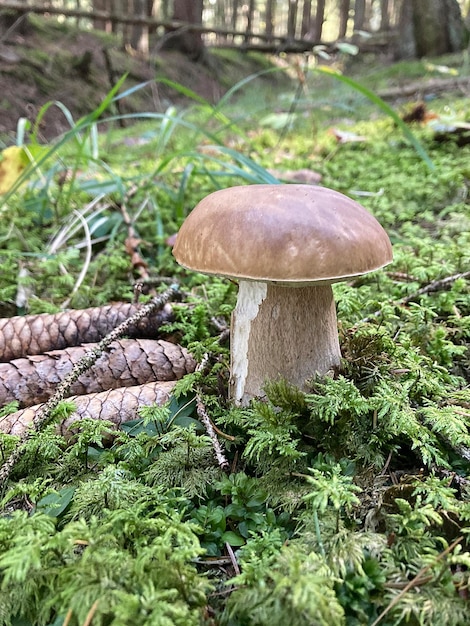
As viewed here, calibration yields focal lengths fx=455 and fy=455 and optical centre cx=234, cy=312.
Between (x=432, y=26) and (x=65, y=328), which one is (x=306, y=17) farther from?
(x=65, y=328)

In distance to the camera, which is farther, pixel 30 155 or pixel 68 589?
pixel 30 155

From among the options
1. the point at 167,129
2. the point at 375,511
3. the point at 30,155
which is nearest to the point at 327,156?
the point at 167,129

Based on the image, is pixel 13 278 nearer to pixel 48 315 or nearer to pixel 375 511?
pixel 48 315

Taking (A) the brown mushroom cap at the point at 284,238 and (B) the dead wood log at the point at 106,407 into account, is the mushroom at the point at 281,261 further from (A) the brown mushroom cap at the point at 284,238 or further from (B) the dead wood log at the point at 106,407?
(B) the dead wood log at the point at 106,407

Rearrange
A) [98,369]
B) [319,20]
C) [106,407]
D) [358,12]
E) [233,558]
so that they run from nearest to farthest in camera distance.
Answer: [233,558] → [106,407] → [98,369] → [358,12] → [319,20]

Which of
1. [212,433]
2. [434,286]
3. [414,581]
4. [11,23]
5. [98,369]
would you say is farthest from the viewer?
[11,23]

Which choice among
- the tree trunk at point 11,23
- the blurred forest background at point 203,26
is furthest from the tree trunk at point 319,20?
the tree trunk at point 11,23

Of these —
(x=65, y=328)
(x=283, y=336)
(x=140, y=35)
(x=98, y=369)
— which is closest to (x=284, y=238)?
(x=283, y=336)
